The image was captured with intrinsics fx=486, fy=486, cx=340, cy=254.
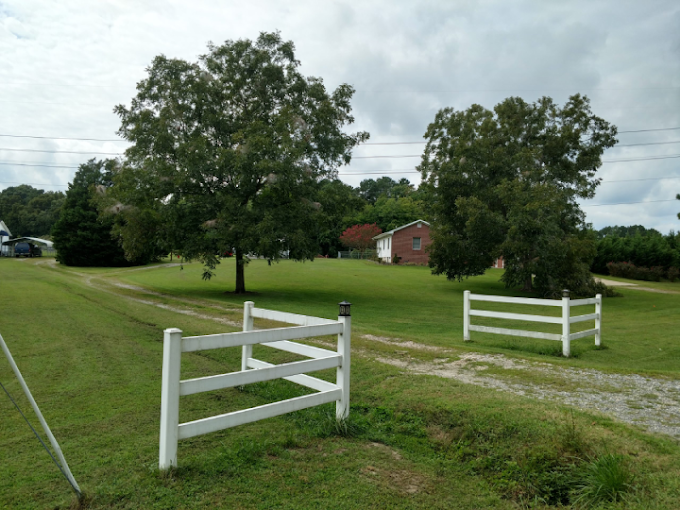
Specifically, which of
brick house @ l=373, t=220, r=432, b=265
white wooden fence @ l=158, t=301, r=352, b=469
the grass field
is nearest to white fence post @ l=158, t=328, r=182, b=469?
white wooden fence @ l=158, t=301, r=352, b=469

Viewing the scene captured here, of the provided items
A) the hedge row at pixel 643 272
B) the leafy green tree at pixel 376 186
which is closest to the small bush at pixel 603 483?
the hedge row at pixel 643 272

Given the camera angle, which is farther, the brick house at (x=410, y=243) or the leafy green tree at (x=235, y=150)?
the brick house at (x=410, y=243)

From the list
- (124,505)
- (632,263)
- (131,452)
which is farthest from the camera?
(632,263)

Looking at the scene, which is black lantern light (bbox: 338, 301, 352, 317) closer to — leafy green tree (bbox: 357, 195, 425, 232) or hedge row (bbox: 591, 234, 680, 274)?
hedge row (bbox: 591, 234, 680, 274)

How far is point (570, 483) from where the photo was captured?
153 inches

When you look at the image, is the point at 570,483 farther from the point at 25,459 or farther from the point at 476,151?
the point at 476,151

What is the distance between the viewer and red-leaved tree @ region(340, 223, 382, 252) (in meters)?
65.0

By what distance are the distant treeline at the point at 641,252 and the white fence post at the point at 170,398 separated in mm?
50182

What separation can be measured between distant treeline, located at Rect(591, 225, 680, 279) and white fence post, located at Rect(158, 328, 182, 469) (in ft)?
165

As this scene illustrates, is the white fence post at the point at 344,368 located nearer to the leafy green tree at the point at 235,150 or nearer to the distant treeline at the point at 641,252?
the leafy green tree at the point at 235,150

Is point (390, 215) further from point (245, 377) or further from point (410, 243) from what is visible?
point (245, 377)

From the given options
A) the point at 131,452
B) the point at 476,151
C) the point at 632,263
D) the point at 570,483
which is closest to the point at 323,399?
the point at 131,452

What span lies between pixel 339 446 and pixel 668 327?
14.7 metres

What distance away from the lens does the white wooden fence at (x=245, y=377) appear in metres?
3.81
